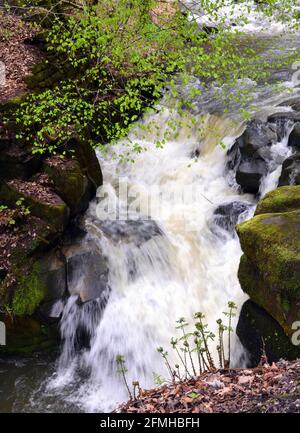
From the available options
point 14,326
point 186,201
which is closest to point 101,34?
point 186,201

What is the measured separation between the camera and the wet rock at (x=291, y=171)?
8180mm

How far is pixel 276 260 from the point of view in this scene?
5.36m

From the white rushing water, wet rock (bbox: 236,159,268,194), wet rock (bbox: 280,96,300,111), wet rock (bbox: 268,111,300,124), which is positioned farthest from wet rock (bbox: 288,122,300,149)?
wet rock (bbox: 280,96,300,111)

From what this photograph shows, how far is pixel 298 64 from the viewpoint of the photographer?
13156mm

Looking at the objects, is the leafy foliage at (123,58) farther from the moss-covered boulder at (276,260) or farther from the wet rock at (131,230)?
the moss-covered boulder at (276,260)

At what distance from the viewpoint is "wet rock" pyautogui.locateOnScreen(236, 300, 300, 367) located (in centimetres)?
527

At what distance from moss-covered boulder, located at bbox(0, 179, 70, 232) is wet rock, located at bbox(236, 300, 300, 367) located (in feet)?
13.5

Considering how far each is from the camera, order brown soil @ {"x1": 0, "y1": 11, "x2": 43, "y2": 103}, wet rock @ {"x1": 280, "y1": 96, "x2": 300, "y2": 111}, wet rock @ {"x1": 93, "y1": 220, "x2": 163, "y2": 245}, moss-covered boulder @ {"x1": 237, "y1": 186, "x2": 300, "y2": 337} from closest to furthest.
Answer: moss-covered boulder @ {"x1": 237, "y1": 186, "x2": 300, "y2": 337} → wet rock @ {"x1": 93, "y1": 220, "x2": 163, "y2": 245} → brown soil @ {"x1": 0, "y1": 11, "x2": 43, "y2": 103} → wet rock @ {"x1": 280, "y1": 96, "x2": 300, "y2": 111}

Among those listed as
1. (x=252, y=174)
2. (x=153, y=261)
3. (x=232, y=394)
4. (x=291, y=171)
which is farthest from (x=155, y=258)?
(x=232, y=394)

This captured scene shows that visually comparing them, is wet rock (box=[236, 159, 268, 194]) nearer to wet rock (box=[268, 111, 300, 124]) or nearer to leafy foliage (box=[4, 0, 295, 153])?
wet rock (box=[268, 111, 300, 124])

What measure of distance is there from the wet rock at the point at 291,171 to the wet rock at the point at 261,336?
3445 millimetres

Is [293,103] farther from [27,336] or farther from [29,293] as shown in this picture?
[27,336]
